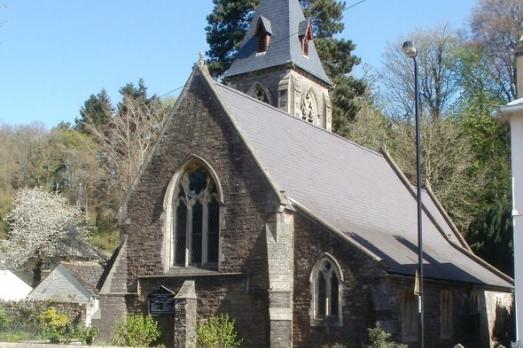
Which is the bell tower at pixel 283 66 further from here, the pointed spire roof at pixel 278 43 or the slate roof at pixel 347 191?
the slate roof at pixel 347 191

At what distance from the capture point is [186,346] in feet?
73.1

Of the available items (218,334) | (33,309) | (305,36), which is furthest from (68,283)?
(218,334)

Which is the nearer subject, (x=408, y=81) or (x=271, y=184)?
(x=271, y=184)

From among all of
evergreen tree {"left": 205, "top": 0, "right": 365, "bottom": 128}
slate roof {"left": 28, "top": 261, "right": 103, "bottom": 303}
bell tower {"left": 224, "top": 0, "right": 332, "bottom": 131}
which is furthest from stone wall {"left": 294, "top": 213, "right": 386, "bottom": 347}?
evergreen tree {"left": 205, "top": 0, "right": 365, "bottom": 128}

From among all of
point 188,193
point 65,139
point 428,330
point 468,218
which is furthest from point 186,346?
point 65,139

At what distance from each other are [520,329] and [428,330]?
25.2 feet

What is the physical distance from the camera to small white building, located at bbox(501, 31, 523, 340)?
54.6 ft

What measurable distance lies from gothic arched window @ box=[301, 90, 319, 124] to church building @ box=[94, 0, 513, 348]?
7.70 m

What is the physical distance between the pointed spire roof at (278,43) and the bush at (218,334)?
17143 millimetres

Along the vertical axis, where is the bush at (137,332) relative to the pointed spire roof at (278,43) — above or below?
below

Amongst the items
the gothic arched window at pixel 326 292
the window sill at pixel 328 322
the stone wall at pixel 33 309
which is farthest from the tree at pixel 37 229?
the window sill at pixel 328 322

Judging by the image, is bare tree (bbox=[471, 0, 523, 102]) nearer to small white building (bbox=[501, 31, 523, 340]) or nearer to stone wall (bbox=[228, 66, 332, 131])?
stone wall (bbox=[228, 66, 332, 131])

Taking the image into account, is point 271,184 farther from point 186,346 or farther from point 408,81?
point 408,81

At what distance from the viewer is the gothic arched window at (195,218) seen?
23.7m
